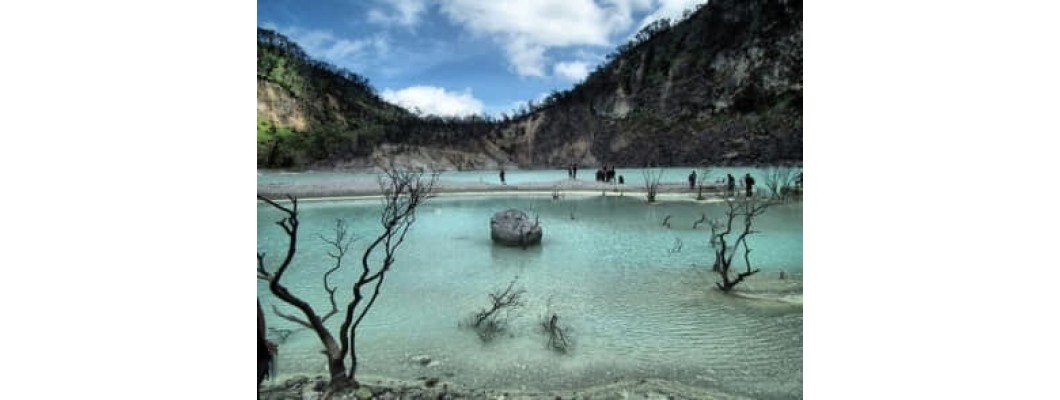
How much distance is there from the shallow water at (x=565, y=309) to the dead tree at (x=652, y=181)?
396 centimetres

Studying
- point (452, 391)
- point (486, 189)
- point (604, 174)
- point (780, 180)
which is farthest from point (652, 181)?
point (452, 391)

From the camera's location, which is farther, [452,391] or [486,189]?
[486,189]

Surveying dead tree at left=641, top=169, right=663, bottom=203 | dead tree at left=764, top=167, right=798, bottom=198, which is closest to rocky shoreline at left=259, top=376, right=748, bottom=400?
dead tree at left=764, top=167, right=798, bottom=198

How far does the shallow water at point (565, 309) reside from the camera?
2330 millimetres

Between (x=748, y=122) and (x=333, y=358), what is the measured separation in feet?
18.8

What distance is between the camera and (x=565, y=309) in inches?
110

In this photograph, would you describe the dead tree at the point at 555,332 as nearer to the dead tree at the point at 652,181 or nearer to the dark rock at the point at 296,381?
the dark rock at the point at 296,381

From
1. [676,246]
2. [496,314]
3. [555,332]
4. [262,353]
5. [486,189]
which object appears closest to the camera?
[262,353]

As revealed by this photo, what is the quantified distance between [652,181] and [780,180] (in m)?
5.40

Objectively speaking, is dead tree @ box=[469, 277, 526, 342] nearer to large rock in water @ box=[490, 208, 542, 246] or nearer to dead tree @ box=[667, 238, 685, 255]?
large rock in water @ box=[490, 208, 542, 246]

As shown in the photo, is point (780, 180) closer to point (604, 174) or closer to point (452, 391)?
point (452, 391)

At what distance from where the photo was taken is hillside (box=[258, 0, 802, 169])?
3301 millimetres

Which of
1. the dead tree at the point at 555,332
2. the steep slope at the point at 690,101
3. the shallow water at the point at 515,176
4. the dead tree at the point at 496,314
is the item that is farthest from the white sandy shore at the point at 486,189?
the dead tree at the point at 555,332

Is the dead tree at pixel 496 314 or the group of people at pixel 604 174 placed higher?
the group of people at pixel 604 174
